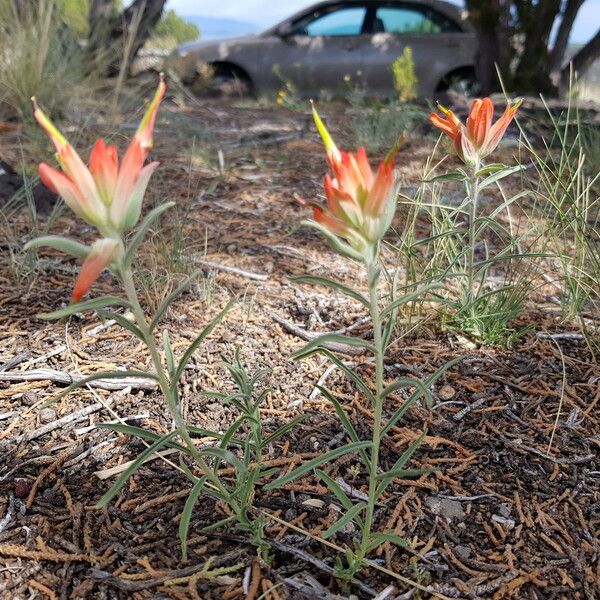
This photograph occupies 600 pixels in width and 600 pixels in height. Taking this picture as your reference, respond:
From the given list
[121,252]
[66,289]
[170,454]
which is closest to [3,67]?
[66,289]

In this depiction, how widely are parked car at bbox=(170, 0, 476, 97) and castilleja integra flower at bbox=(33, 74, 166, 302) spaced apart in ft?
26.0

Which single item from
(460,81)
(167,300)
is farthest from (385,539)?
(460,81)

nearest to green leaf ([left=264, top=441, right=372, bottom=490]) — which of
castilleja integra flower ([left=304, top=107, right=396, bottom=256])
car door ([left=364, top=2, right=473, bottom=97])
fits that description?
castilleja integra flower ([left=304, top=107, right=396, bottom=256])

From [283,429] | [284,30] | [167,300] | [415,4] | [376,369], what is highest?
[415,4]

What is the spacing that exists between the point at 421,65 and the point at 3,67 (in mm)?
5844

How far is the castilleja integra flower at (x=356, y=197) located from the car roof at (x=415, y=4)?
841 cm

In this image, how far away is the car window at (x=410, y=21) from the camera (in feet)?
28.1

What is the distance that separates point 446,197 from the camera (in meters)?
3.38

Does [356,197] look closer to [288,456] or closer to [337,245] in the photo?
[337,245]

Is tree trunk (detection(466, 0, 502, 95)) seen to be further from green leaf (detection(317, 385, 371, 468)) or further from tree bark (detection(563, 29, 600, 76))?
green leaf (detection(317, 385, 371, 468))

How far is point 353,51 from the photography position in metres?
8.55

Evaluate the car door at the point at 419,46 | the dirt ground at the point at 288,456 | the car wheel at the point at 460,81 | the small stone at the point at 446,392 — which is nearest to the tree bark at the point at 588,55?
the car wheel at the point at 460,81

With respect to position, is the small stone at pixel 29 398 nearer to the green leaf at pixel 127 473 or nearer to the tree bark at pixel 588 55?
the green leaf at pixel 127 473

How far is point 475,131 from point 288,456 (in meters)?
1.00
